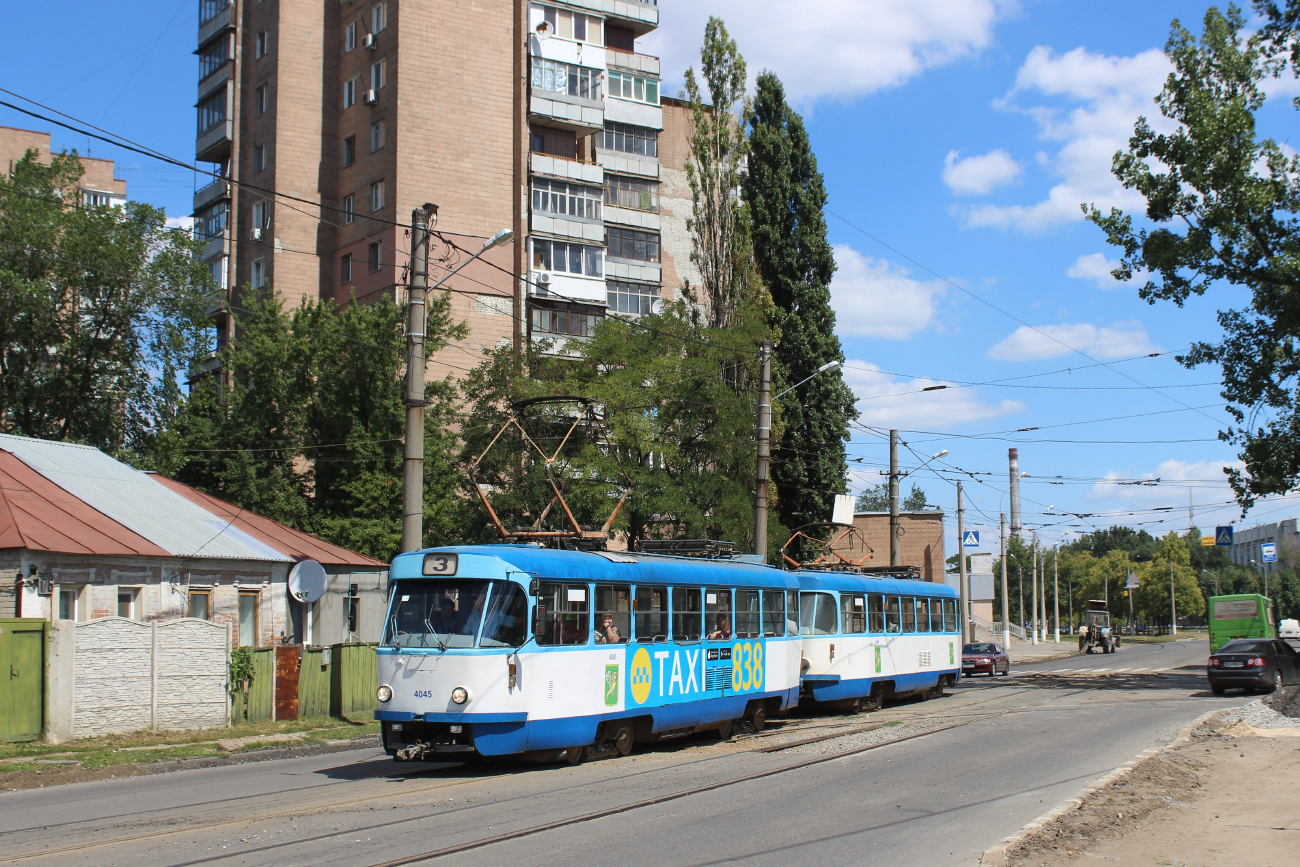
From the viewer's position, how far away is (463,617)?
13086mm

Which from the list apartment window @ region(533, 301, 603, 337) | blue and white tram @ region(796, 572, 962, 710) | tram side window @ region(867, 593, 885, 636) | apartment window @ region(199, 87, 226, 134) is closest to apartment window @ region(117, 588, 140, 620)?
blue and white tram @ region(796, 572, 962, 710)

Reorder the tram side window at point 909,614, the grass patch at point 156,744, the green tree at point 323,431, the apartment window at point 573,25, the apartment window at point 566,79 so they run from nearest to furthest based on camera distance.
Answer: the grass patch at point 156,744 < the tram side window at point 909,614 < the green tree at point 323,431 < the apartment window at point 566,79 < the apartment window at point 573,25

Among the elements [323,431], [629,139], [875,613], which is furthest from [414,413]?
[629,139]

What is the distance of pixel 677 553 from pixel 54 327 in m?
28.3

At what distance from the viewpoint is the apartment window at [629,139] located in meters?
53.3

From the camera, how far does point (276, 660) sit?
67.8 feet

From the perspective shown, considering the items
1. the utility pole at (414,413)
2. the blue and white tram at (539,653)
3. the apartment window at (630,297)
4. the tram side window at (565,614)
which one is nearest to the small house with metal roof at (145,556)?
the utility pole at (414,413)

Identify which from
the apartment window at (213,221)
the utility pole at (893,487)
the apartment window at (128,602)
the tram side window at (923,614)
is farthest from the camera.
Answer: the apartment window at (213,221)

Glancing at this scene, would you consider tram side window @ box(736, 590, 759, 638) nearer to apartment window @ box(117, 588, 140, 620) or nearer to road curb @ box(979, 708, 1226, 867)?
road curb @ box(979, 708, 1226, 867)

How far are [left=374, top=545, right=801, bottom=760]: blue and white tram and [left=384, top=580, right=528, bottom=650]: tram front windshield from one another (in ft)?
0.04

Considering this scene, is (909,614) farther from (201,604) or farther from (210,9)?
(210,9)

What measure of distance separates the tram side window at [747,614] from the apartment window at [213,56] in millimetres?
44891

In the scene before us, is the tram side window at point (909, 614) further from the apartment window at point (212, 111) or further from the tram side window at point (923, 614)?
the apartment window at point (212, 111)

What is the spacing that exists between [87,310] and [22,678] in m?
25.2
